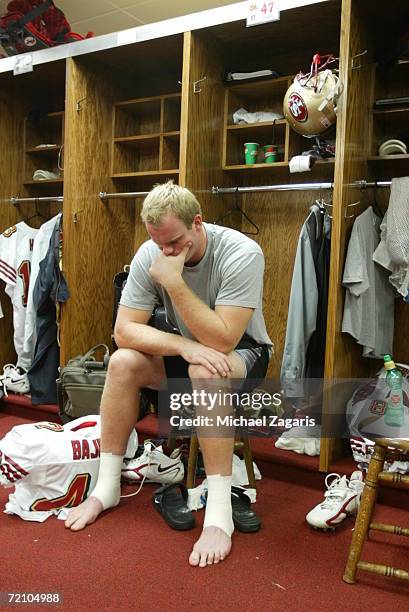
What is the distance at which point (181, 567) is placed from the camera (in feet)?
4.91

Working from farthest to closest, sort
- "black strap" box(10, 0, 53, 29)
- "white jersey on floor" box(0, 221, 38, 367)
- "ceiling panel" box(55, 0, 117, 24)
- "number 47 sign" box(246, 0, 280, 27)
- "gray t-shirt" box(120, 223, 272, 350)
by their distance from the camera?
"ceiling panel" box(55, 0, 117, 24) → "white jersey on floor" box(0, 221, 38, 367) → "black strap" box(10, 0, 53, 29) → "number 47 sign" box(246, 0, 280, 27) → "gray t-shirt" box(120, 223, 272, 350)

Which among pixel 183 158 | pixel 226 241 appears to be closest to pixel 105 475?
pixel 226 241

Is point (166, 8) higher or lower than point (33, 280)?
higher

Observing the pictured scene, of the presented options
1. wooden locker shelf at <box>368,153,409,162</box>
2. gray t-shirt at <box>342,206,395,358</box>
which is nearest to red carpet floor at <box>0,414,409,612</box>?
gray t-shirt at <box>342,206,395,358</box>

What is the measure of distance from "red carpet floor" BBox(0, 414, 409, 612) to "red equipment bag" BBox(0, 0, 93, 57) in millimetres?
2589

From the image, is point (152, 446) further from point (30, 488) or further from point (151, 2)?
point (151, 2)

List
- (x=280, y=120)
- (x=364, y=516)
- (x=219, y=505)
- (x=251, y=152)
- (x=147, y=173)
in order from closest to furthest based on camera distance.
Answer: (x=364, y=516) < (x=219, y=505) < (x=280, y=120) < (x=251, y=152) < (x=147, y=173)

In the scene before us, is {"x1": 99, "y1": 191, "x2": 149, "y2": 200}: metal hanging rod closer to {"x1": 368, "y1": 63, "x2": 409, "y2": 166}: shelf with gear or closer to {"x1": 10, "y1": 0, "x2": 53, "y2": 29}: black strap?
{"x1": 10, "y1": 0, "x2": 53, "y2": 29}: black strap

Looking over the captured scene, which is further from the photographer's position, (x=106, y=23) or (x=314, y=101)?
(x=106, y=23)

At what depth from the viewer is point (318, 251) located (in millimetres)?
2334

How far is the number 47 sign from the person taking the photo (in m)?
2.30

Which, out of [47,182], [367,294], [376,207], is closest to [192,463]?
[367,294]

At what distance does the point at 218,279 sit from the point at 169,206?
1.03 ft

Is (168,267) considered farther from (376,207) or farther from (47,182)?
(47,182)
